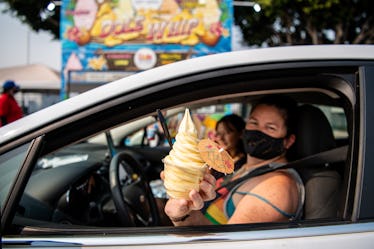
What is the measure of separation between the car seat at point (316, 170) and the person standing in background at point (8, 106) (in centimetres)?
641

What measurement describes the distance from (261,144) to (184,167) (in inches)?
33.0

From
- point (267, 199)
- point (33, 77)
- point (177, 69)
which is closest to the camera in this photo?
point (177, 69)

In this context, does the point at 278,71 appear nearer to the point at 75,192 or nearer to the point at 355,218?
the point at 355,218

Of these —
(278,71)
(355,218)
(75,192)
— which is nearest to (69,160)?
(75,192)

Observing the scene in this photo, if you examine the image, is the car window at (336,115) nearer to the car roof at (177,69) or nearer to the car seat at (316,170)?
the car seat at (316,170)

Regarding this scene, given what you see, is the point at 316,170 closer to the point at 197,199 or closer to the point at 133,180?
the point at 197,199

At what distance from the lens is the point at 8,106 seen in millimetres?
7125

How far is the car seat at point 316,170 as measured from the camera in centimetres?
159

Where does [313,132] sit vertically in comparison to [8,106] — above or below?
above

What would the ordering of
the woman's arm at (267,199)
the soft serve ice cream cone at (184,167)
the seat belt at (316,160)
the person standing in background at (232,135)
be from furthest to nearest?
the person standing in background at (232,135)
the seat belt at (316,160)
the woman's arm at (267,199)
the soft serve ice cream cone at (184,167)

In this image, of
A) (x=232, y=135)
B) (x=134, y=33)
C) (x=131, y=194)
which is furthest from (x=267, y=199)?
(x=134, y=33)

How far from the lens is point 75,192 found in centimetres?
204

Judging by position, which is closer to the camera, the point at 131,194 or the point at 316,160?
the point at 316,160

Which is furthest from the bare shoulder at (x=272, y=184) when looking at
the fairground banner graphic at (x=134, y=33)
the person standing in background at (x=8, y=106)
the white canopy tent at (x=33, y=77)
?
the white canopy tent at (x=33, y=77)
